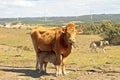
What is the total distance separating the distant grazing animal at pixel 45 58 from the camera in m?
17.1

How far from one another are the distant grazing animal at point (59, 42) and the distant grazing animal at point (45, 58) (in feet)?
0.76

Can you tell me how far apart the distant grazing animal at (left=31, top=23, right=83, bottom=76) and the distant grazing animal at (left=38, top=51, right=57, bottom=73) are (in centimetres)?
23

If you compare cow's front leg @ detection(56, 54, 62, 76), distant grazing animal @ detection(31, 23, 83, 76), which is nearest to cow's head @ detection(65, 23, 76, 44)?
distant grazing animal @ detection(31, 23, 83, 76)

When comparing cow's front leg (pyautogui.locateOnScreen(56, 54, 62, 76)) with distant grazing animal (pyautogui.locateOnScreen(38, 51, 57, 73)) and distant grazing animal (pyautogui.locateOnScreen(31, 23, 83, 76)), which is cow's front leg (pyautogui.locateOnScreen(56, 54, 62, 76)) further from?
distant grazing animal (pyautogui.locateOnScreen(38, 51, 57, 73))

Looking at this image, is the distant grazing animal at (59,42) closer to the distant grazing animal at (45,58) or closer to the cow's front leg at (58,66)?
the cow's front leg at (58,66)

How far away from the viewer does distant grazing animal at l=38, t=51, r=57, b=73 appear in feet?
56.0

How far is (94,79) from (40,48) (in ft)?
11.0

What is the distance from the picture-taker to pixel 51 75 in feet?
55.2

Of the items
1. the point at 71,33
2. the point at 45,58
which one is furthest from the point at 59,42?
the point at 45,58

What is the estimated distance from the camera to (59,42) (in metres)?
16.5

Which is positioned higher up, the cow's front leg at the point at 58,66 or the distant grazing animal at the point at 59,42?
the distant grazing animal at the point at 59,42

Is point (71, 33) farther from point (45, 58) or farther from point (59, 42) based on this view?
point (45, 58)

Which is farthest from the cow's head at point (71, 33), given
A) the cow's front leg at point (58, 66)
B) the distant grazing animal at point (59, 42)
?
the cow's front leg at point (58, 66)

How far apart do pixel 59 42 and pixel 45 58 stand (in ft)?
4.84
